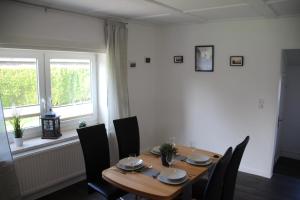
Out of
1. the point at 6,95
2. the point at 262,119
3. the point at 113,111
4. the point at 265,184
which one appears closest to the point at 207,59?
the point at 262,119

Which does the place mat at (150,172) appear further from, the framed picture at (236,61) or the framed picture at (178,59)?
the framed picture at (178,59)

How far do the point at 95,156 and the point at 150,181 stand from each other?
0.85 m

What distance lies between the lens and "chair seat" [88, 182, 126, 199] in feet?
8.36

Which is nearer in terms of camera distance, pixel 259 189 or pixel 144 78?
pixel 259 189

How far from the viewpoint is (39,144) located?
3258 millimetres

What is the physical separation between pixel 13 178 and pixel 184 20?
127 inches

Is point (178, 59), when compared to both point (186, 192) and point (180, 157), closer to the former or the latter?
point (180, 157)

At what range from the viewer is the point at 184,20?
4.14 meters

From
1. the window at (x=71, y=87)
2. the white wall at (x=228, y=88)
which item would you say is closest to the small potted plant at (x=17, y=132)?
the window at (x=71, y=87)

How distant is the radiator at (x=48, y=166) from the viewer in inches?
120

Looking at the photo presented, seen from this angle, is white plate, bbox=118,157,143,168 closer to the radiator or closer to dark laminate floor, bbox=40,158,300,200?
dark laminate floor, bbox=40,158,300,200

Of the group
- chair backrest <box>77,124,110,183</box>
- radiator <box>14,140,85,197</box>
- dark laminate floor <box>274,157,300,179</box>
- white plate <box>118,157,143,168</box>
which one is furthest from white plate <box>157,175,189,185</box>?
dark laminate floor <box>274,157,300,179</box>

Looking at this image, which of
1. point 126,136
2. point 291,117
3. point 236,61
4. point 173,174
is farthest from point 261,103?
point 173,174

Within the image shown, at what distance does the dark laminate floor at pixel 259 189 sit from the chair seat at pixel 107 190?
777 mm
